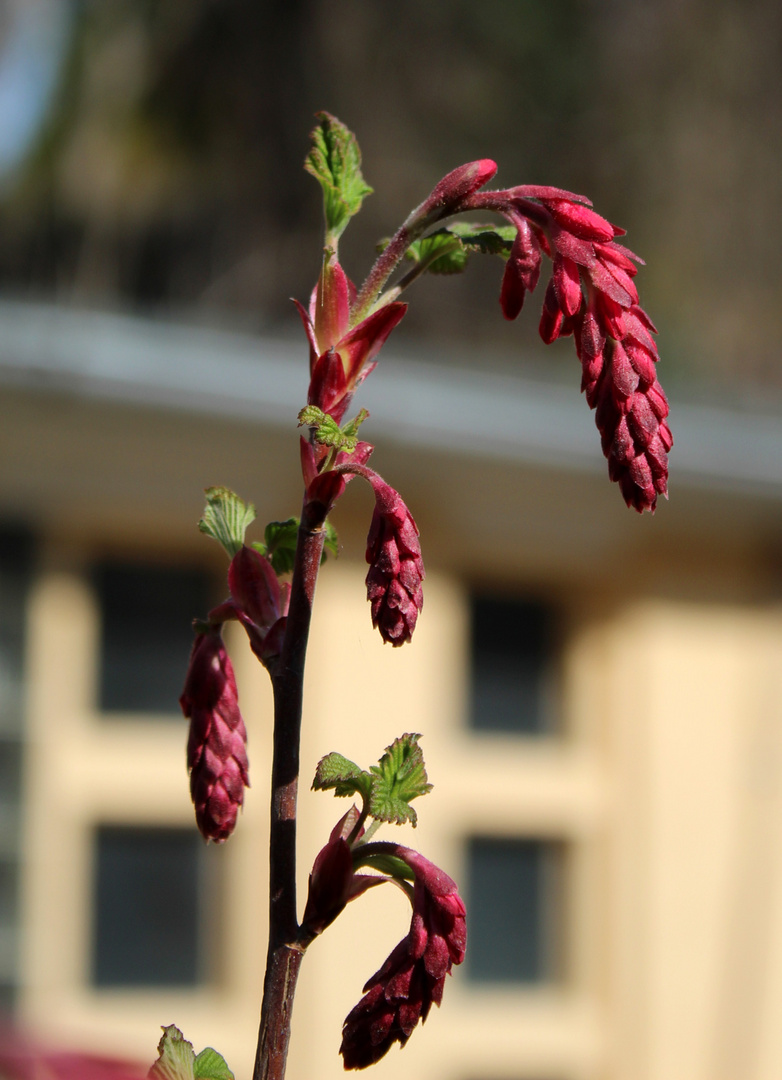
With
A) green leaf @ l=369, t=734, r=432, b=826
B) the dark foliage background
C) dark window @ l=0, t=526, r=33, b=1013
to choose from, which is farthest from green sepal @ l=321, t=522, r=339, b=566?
the dark foliage background

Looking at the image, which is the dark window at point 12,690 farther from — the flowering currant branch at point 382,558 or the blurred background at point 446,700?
the flowering currant branch at point 382,558

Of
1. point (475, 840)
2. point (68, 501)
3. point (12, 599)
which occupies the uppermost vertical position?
point (68, 501)

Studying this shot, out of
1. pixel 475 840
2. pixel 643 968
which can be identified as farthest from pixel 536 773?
pixel 643 968

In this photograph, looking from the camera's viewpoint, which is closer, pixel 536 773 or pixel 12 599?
pixel 12 599

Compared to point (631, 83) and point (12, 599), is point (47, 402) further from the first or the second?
point (631, 83)

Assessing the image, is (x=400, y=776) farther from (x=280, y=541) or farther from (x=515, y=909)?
(x=515, y=909)

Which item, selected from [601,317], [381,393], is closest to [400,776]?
[601,317]

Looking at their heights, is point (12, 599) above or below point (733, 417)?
below
